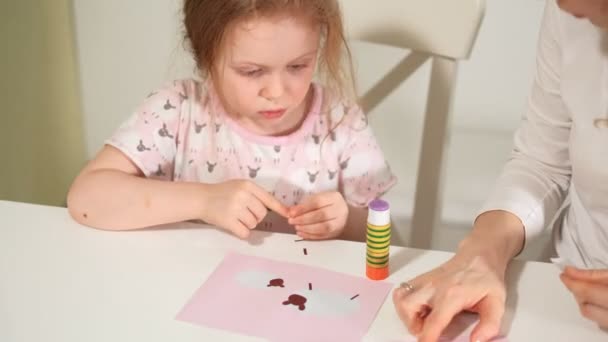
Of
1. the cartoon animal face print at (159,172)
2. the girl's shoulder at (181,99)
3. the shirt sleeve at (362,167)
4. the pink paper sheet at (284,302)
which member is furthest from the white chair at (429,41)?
the pink paper sheet at (284,302)

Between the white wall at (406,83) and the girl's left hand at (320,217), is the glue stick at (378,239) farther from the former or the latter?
the white wall at (406,83)

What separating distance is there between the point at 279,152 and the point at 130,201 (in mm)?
294

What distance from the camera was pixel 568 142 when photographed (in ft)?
3.44

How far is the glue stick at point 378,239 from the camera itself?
85 cm

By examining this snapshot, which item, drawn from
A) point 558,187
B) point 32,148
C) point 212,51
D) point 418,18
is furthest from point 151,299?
point 32,148

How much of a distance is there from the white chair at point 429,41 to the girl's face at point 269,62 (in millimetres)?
286

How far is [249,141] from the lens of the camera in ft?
3.96

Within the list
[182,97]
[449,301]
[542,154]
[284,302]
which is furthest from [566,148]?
[182,97]

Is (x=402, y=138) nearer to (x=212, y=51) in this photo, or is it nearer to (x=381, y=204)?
(x=212, y=51)

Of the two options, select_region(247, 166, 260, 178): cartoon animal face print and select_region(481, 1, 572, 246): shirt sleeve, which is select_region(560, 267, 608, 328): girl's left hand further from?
select_region(247, 166, 260, 178): cartoon animal face print

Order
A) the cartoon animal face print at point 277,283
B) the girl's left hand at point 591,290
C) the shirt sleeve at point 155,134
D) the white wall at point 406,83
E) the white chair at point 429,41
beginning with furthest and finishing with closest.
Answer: the white wall at point 406,83 → the white chair at point 429,41 → the shirt sleeve at point 155,134 → the cartoon animal face print at point 277,283 → the girl's left hand at point 591,290

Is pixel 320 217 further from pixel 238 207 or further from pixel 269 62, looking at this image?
pixel 269 62

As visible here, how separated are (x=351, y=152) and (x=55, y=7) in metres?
1.08

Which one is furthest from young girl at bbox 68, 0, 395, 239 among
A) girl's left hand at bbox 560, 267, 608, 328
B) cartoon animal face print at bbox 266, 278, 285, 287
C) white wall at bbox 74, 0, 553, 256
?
white wall at bbox 74, 0, 553, 256
